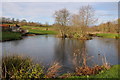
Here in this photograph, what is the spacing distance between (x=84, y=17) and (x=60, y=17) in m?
4.68

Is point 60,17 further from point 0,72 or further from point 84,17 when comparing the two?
point 0,72

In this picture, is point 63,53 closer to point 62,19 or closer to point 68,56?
point 68,56

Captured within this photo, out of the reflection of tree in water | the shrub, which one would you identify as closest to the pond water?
the reflection of tree in water

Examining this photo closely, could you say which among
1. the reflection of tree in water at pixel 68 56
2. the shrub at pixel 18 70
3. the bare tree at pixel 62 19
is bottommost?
the reflection of tree in water at pixel 68 56

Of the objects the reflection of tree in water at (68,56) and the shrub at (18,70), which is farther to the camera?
the reflection of tree in water at (68,56)

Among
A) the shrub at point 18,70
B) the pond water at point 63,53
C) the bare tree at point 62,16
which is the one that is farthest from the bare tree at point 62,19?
the shrub at point 18,70

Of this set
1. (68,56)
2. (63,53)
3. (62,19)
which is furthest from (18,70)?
(62,19)

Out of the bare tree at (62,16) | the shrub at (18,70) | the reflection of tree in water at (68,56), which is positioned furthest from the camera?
the bare tree at (62,16)

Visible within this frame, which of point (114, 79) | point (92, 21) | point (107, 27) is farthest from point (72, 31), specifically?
point (114, 79)

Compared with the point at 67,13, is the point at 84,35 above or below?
below

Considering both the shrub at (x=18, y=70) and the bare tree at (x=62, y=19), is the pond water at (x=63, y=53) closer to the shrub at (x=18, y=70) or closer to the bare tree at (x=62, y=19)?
the shrub at (x=18, y=70)

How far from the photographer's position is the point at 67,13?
2491 centimetres

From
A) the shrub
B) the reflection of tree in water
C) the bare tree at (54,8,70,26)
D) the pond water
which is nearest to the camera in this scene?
the shrub

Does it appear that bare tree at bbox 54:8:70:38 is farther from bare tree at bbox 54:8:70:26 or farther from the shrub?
the shrub
